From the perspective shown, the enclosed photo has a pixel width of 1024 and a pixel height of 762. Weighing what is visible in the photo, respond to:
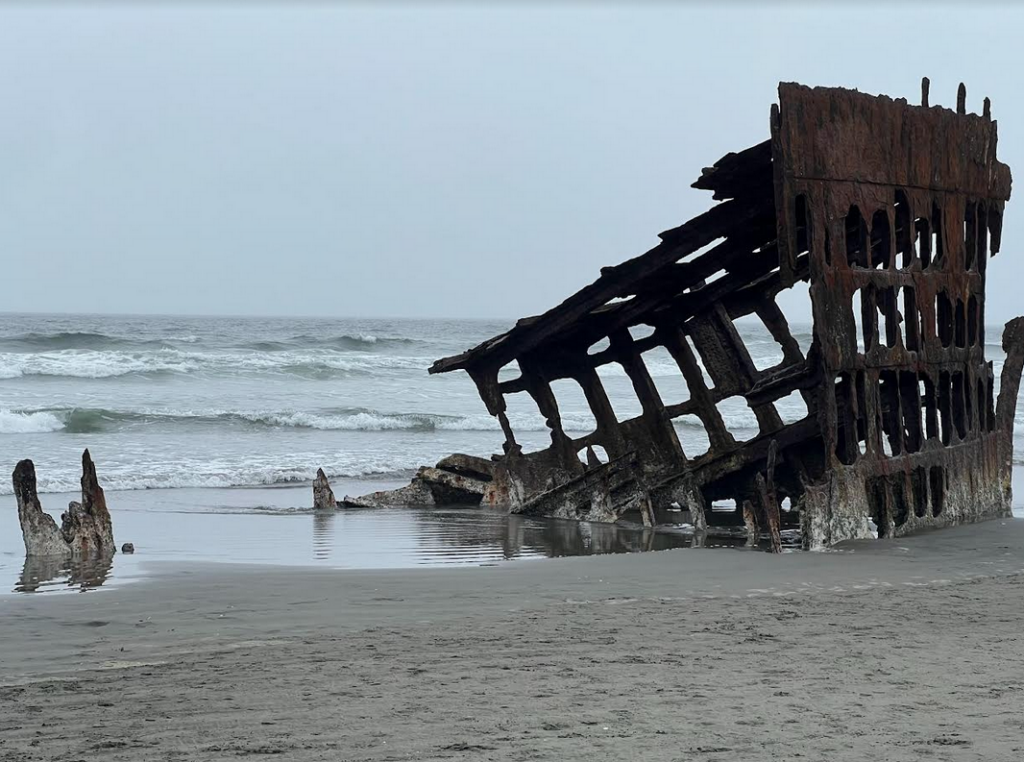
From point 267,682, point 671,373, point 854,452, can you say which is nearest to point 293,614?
point 267,682

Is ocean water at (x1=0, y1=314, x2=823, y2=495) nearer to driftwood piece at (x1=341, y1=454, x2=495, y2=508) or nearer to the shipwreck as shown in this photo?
driftwood piece at (x1=341, y1=454, x2=495, y2=508)

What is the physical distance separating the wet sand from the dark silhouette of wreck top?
1417 mm

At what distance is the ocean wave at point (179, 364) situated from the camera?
107ft

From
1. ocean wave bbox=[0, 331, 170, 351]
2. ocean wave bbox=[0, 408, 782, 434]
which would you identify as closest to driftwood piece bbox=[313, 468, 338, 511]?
ocean wave bbox=[0, 408, 782, 434]

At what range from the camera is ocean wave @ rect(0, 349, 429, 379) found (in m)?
32.6

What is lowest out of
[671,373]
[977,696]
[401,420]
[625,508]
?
[977,696]

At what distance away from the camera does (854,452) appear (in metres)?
8.86

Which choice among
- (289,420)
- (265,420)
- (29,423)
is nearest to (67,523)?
(29,423)

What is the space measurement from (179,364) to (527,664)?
1215 inches

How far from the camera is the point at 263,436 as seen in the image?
72.9ft

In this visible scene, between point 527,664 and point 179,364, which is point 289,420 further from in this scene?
point 527,664

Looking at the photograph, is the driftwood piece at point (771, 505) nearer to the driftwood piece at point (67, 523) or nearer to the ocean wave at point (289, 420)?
the driftwood piece at point (67, 523)

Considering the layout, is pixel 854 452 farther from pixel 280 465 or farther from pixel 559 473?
pixel 280 465

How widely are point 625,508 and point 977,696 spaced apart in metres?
6.96
